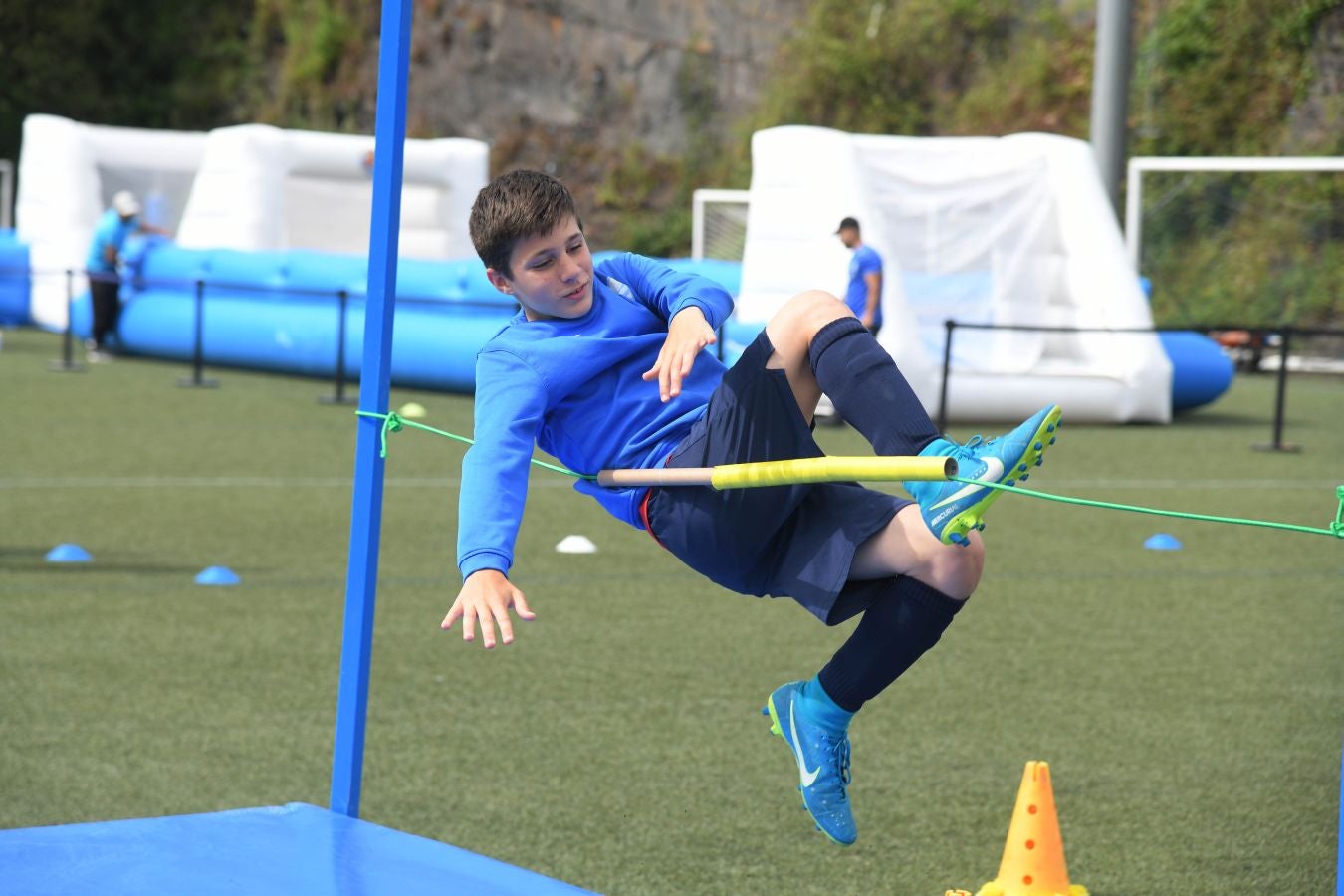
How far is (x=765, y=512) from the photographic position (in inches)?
121

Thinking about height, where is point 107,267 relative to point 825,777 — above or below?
below

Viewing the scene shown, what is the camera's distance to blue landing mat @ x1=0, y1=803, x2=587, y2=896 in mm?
3133

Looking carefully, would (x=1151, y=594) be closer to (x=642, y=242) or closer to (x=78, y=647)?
(x=78, y=647)

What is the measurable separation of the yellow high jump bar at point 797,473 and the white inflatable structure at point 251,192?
52.8 ft

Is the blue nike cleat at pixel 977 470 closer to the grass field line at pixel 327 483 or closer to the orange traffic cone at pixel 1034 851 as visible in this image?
the orange traffic cone at pixel 1034 851

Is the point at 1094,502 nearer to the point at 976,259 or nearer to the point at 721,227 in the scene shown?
the point at 976,259

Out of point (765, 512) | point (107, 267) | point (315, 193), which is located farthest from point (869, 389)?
point (315, 193)

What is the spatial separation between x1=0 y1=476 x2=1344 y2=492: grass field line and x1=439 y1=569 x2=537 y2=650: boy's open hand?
280 inches

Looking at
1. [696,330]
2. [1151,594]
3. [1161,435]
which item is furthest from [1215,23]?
[696,330]

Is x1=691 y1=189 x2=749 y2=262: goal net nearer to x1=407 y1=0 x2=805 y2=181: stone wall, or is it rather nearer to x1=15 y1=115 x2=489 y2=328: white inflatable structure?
x1=15 y1=115 x2=489 y2=328: white inflatable structure

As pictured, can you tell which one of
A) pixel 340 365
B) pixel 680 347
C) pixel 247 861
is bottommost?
pixel 340 365

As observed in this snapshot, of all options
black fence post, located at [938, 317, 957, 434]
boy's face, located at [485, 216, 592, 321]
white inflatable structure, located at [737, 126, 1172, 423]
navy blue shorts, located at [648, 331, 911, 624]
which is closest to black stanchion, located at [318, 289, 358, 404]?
white inflatable structure, located at [737, 126, 1172, 423]

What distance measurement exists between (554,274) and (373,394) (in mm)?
622

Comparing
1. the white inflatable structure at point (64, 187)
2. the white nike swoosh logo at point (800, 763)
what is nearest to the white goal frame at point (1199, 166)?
the white inflatable structure at point (64, 187)
